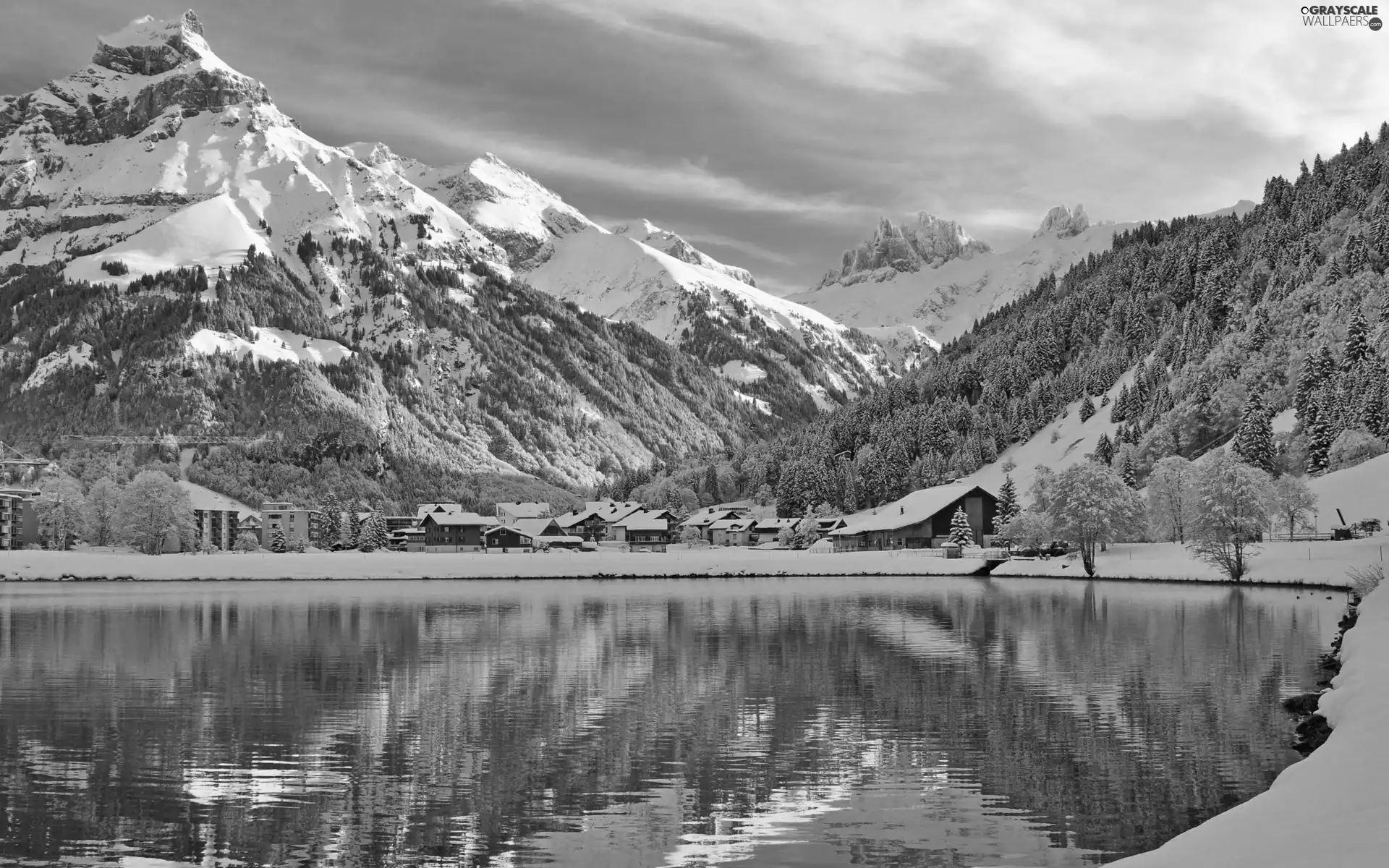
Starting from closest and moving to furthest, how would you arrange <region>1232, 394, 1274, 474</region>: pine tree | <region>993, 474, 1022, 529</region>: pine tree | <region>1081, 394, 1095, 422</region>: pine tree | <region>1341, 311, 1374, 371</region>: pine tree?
<region>1232, 394, 1274, 474</region>: pine tree
<region>1341, 311, 1374, 371</region>: pine tree
<region>993, 474, 1022, 529</region>: pine tree
<region>1081, 394, 1095, 422</region>: pine tree

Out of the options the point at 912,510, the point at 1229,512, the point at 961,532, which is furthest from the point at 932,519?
the point at 1229,512

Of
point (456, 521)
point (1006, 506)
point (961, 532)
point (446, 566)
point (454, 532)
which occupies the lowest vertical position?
point (446, 566)

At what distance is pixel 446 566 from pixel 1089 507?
69627 millimetres

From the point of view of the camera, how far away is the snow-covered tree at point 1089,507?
106m

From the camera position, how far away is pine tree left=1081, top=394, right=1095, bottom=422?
192875 mm

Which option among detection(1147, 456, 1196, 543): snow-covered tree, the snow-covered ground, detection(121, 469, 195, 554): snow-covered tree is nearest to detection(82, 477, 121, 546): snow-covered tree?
detection(121, 469, 195, 554): snow-covered tree

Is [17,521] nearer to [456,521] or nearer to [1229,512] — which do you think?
[456,521]

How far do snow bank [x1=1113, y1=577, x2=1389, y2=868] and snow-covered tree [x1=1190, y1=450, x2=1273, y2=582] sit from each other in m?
66.0

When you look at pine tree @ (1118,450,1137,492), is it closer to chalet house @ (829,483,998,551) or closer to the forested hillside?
the forested hillside

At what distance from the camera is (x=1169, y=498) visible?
127 meters

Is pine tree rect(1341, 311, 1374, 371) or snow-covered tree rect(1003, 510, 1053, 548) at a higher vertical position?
pine tree rect(1341, 311, 1374, 371)

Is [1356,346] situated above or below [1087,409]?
above

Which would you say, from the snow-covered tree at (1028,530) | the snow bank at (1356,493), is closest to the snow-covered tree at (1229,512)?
the snow bank at (1356,493)

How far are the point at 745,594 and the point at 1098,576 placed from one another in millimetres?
35084
